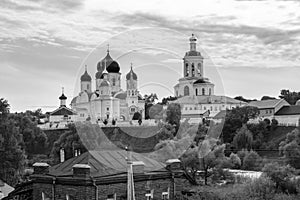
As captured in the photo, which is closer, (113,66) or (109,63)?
(109,63)

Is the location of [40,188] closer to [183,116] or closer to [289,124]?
[183,116]

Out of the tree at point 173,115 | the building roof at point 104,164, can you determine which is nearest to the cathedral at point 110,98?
the tree at point 173,115

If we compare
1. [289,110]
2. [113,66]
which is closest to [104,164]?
[113,66]

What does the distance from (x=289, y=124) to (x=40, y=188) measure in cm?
5594

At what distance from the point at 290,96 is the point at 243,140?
4072 centimetres

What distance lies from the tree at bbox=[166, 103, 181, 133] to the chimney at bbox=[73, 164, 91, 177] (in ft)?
19.3

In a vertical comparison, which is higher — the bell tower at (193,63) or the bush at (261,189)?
the bell tower at (193,63)

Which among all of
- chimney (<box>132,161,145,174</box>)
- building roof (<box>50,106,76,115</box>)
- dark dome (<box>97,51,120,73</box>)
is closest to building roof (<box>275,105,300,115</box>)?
building roof (<box>50,106,76,115</box>)

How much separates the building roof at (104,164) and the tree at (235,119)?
153 feet

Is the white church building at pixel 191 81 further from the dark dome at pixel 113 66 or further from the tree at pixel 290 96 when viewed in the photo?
the tree at pixel 290 96

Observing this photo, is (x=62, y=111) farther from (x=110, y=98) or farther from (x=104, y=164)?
(x=104, y=164)

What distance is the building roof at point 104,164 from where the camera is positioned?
13273 mm

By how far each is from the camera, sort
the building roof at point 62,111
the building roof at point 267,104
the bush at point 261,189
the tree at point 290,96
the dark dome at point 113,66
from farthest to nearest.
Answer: the tree at point 290,96 < the building roof at point 62,111 < the building roof at point 267,104 < the dark dome at point 113,66 < the bush at point 261,189

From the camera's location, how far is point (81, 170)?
12.6 meters
